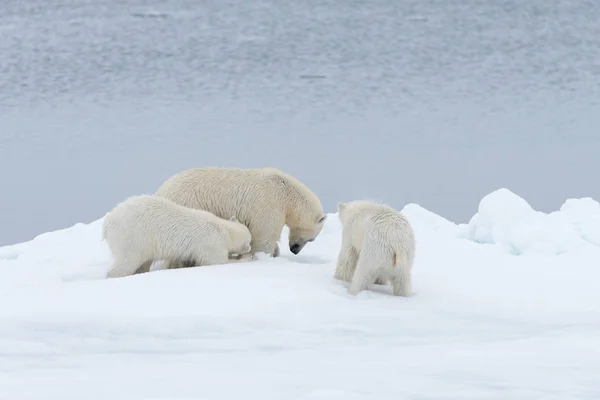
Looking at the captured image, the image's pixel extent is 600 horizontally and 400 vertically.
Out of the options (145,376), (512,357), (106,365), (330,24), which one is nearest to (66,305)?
(106,365)

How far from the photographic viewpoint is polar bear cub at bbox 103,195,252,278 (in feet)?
21.0

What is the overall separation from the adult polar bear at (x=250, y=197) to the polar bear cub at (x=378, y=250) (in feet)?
4.24

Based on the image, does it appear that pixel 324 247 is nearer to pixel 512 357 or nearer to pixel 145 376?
pixel 512 357

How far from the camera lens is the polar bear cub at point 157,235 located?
252 inches

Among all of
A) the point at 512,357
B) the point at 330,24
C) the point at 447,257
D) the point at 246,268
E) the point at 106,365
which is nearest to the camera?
the point at 106,365

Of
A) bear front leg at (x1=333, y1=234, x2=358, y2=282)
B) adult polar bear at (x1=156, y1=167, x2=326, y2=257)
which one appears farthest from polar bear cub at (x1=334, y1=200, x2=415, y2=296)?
adult polar bear at (x1=156, y1=167, x2=326, y2=257)

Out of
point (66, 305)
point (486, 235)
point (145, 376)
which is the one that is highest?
point (145, 376)

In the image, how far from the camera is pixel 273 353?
4027 millimetres

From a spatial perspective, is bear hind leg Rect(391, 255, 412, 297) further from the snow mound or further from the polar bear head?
the snow mound

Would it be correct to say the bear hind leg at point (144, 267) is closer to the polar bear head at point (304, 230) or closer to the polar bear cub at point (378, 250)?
the polar bear head at point (304, 230)

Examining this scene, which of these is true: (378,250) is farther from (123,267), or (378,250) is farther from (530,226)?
(530,226)

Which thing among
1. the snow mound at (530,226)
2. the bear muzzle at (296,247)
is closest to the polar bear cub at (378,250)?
the bear muzzle at (296,247)

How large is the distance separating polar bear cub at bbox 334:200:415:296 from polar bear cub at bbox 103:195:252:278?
1155mm

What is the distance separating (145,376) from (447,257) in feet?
16.3
